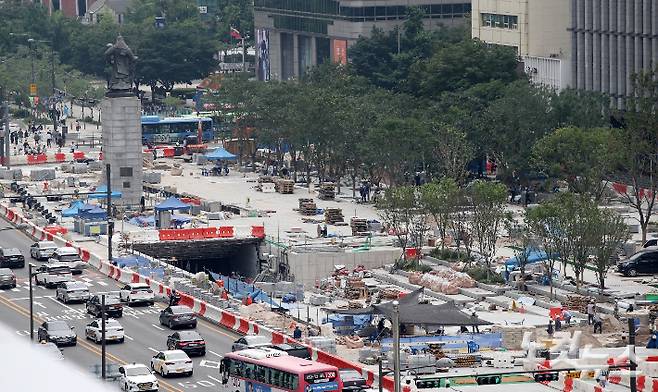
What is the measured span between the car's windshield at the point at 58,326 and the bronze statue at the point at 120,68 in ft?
177

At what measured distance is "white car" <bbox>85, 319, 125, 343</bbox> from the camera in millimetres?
65438

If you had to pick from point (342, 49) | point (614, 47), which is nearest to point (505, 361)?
point (614, 47)

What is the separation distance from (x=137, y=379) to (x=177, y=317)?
1702cm

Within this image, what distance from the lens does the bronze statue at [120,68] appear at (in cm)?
11988

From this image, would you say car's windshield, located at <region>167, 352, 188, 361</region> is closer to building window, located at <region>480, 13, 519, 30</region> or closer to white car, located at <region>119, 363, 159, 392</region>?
white car, located at <region>119, 363, 159, 392</region>

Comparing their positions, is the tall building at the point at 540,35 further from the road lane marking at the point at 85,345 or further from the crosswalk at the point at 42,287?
the road lane marking at the point at 85,345

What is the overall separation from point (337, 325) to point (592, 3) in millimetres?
73187

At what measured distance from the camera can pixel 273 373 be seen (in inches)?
1855

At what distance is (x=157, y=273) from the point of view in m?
87.4

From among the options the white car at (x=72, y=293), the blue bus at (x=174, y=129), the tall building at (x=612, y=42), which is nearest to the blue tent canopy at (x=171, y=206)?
the white car at (x=72, y=293)

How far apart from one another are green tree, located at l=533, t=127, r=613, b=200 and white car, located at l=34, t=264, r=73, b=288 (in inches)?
1342

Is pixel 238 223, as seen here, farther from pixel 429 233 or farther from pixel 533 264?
pixel 533 264

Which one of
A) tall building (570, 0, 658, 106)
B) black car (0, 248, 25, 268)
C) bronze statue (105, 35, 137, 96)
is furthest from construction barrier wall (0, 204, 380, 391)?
tall building (570, 0, 658, 106)

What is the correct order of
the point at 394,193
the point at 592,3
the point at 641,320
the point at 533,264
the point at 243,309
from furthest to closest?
the point at 592,3 < the point at 394,193 < the point at 533,264 < the point at 243,309 < the point at 641,320
